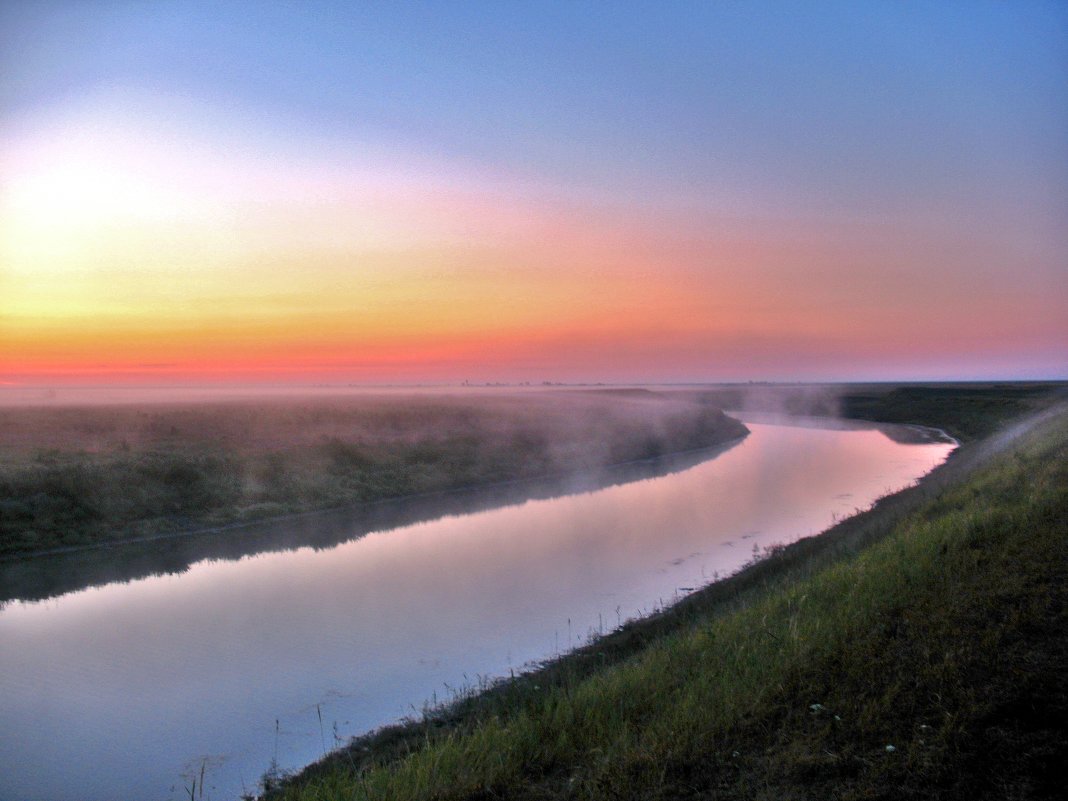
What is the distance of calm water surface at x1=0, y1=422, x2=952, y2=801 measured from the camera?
333 inches

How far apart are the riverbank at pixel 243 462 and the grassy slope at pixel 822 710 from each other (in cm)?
1718

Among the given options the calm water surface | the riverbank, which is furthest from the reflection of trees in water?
the calm water surface

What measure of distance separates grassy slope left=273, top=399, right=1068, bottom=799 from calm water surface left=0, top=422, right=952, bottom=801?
2.09 m

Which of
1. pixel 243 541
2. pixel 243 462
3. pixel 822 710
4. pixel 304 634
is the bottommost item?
pixel 243 541

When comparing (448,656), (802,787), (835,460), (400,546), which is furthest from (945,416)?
(802,787)

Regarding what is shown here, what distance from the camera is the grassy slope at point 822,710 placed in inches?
167

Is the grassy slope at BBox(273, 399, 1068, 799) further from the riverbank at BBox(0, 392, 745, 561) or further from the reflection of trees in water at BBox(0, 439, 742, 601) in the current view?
the riverbank at BBox(0, 392, 745, 561)

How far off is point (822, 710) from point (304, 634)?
33.6 ft

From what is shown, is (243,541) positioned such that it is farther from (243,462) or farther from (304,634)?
(304,634)

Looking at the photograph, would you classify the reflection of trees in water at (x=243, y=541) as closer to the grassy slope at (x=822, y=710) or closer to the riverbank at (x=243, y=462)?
the riverbank at (x=243, y=462)

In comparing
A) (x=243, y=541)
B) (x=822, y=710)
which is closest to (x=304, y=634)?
(x=243, y=541)

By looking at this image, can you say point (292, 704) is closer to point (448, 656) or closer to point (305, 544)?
point (448, 656)

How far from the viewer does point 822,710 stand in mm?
5043

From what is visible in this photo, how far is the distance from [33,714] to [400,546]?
1122cm
